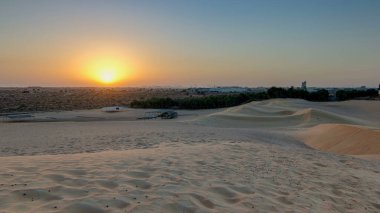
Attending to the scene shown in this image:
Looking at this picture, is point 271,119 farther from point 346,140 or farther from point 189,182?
point 189,182

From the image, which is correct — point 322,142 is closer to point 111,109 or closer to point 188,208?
point 188,208

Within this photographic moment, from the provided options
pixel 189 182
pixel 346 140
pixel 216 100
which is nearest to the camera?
pixel 189 182

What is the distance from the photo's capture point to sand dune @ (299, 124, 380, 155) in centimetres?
1661

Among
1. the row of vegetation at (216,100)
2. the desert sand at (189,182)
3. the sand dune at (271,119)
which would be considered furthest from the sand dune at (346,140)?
the row of vegetation at (216,100)

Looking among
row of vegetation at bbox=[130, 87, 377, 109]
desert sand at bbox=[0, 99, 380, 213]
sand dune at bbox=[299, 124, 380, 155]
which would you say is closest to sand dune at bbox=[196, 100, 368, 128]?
sand dune at bbox=[299, 124, 380, 155]

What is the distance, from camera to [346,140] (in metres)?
18.4

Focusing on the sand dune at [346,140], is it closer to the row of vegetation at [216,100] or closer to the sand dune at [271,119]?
the sand dune at [271,119]

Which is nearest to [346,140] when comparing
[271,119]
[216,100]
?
[271,119]

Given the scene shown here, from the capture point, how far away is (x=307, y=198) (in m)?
6.76

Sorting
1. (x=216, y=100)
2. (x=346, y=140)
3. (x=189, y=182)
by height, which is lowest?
(x=346, y=140)

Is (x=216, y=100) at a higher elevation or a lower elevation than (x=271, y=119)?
higher

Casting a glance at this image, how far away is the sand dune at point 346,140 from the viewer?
54.5 ft

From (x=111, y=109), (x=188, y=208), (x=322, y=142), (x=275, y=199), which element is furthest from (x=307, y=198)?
(x=111, y=109)

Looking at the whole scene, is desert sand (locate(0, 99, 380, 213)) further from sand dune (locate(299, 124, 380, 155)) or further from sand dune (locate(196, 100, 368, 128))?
sand dune (locate(196, 100, 368, 128))
